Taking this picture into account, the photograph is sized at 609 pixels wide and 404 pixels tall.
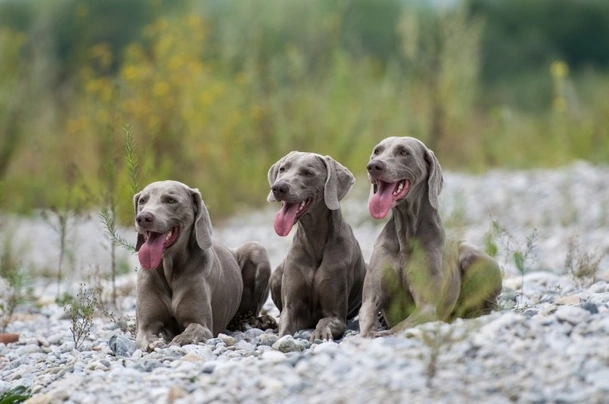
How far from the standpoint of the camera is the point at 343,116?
646 inches

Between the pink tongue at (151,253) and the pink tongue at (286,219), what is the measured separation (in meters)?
0.73

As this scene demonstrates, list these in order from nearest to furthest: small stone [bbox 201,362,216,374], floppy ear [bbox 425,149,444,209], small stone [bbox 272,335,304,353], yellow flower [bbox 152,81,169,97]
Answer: small stone [bbox 201,362,216,374], small stone [bbox 272,335,304,353], floppy ear [bbox 425,149,444,209], yellow flower [bbox 152,81,169,97]

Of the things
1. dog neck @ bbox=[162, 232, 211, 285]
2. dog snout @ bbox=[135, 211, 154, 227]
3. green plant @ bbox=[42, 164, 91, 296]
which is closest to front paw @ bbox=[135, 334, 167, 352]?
dog neck @ bbox=[162, 232, 211, 285]

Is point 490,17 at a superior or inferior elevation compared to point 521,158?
superior

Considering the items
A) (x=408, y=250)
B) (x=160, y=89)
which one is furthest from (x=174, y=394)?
(x=160, y=89)

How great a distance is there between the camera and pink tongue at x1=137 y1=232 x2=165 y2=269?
6363 millimetres

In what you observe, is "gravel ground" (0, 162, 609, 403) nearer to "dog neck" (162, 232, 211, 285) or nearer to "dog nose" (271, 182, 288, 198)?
"dog neck" (162, 232, 211, 285)

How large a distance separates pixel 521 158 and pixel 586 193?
362 cm

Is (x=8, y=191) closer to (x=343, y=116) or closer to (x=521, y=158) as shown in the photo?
(x=343, y=116)

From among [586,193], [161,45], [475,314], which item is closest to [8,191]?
[161,45]

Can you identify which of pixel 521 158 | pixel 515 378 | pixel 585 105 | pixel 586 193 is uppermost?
pixel 585 105

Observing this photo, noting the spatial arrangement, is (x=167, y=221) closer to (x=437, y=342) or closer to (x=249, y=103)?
(x=437, y=342)

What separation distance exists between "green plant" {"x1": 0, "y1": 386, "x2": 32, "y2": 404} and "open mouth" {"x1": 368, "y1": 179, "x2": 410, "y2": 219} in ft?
7.28

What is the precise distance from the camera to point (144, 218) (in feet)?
20.4
